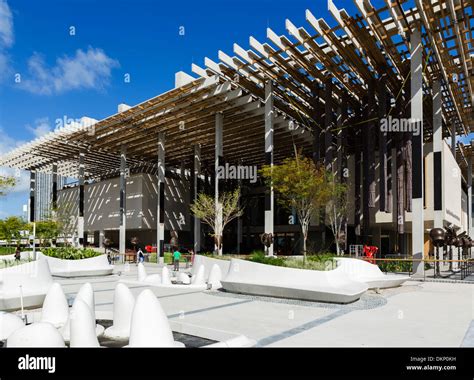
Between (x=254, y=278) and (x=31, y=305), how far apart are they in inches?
251

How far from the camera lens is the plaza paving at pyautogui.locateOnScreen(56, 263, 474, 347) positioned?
7203 mm

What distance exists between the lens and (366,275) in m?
15.4

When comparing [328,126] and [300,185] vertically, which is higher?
[328,126]

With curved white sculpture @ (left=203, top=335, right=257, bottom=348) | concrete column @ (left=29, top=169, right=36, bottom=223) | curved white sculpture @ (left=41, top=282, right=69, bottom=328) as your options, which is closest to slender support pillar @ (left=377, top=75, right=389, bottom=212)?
curved white sculpture @ (left=203, top=335, right=257, bottom=348)

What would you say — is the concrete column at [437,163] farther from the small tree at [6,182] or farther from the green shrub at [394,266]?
the small tree at [6,182]

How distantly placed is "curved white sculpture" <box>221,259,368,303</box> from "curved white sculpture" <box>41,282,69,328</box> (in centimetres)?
610

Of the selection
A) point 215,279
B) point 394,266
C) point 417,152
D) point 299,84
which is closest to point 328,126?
point 299,84

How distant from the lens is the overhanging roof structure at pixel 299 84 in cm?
2084

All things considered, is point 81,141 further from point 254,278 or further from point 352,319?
point 352,319

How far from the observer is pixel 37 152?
Result: 1722 inches

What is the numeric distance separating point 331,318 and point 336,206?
1822 centimetres

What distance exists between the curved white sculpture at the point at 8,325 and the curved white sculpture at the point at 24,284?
3571 millimetres

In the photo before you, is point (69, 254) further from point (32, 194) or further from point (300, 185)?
point (32, 194)
